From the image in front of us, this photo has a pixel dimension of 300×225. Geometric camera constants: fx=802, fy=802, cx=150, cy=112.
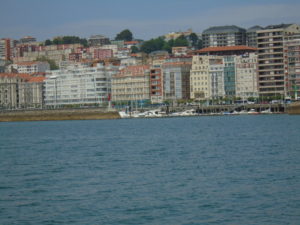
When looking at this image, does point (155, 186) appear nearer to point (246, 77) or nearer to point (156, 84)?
point (246, 77)

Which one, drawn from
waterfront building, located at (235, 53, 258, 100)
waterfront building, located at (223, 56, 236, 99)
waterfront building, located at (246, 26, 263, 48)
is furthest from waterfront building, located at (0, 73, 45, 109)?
waterfront building, located at (246, 26, 263, 48)

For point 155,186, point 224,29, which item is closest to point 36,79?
point 224,29

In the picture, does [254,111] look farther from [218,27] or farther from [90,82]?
[218,27]

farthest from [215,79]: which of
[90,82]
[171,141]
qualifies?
[171,141]

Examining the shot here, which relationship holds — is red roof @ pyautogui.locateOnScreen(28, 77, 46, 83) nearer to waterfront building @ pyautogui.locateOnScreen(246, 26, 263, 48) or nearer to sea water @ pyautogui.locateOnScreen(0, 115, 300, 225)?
waterfront building @ pyautogui.locateOnScreen(246, 26, 263, 48)

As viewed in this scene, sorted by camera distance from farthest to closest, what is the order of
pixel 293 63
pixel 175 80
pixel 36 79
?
pixel 36 79
pixel 175 80
pixel 293 63

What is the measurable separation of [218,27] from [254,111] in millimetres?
66699

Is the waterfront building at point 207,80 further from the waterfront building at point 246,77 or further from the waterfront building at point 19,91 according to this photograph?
the waterfront building at point 19,91

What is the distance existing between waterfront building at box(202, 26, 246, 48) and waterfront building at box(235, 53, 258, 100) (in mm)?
38455

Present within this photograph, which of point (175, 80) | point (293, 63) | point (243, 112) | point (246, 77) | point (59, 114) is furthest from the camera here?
point (175, 80)

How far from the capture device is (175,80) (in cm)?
14100

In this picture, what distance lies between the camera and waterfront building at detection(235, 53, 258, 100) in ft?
435

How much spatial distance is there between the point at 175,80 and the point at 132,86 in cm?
995

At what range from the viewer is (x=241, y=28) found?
180 m
